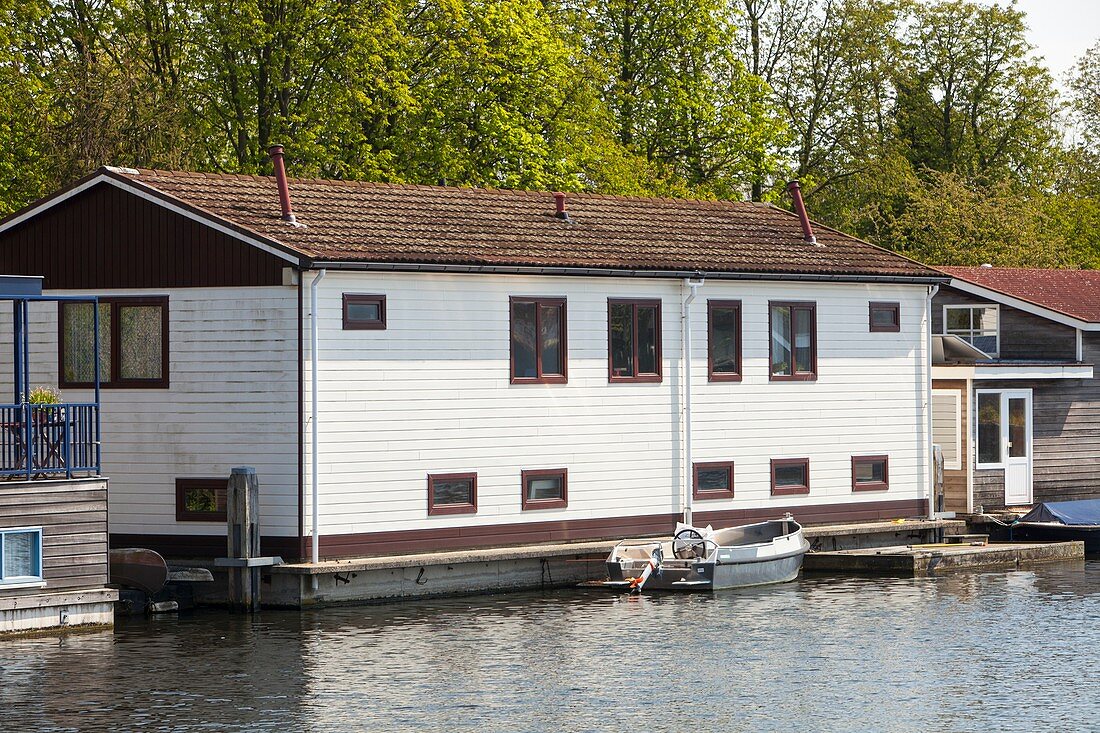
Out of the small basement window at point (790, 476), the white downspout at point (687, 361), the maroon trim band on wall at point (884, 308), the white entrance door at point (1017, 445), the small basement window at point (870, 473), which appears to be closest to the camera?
the white downspout at point (687, 361)

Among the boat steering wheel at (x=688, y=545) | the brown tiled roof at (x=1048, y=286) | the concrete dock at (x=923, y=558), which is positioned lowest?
the concrete dock at (x=923, y=558)

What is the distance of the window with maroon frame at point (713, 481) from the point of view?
3306 cm

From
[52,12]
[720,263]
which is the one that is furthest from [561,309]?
[52,12]

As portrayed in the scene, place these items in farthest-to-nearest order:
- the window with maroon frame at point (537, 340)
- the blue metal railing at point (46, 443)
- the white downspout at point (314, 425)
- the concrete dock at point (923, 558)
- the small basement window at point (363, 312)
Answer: the concrete dock at point (923, 558), the window with maroon frame at point (537, 340), the small basement window at point (363, 312), the white downspout at point (314, 425), the blue metal railing at point (46, 443)

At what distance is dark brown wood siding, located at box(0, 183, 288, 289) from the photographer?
28.7 m

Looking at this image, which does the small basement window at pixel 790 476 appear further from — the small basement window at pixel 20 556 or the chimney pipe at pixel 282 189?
the small basement window at pixel 20 556

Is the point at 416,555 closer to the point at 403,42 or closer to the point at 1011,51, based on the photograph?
the point at 403,42

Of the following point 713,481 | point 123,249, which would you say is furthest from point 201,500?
point 713,481

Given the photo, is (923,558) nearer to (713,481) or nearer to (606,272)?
(713,481)

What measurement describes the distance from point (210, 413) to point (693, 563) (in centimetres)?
816

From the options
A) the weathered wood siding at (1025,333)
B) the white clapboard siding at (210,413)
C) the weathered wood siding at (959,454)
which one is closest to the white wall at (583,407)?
the white clapboard siding at (210,413)

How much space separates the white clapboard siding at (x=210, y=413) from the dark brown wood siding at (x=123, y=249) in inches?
10.1

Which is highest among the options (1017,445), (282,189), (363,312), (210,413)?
(282,189)

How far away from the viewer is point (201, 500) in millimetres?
28875
